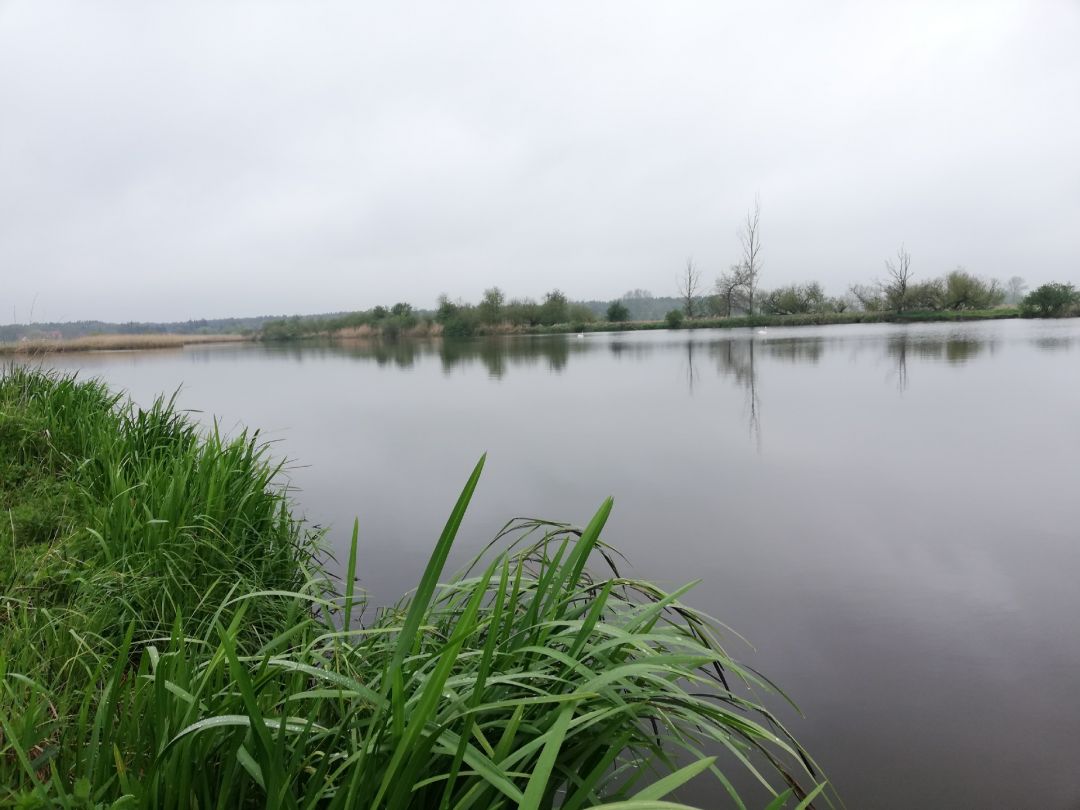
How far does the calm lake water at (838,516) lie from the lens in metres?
1.92

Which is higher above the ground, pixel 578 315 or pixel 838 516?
pixel 578 315

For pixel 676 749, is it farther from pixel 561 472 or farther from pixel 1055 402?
pixel 1055 402

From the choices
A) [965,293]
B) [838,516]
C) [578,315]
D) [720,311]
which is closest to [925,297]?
[965,293]

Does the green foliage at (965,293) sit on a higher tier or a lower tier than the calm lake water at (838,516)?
higher

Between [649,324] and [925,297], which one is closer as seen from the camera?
[925,297]

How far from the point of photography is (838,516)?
12.7ft

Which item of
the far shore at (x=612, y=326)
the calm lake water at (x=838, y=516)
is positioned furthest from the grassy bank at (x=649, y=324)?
Result: the calm lake water at (x=838, y=516)

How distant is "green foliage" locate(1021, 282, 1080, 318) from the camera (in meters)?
30.1

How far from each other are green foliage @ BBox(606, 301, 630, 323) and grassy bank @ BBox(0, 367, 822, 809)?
38807 mm

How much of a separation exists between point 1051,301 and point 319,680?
40.6 meters

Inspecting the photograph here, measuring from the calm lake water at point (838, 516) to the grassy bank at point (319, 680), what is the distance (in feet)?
1.41

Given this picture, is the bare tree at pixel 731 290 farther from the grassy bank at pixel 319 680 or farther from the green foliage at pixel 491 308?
the grassy bank at pixel 319 680

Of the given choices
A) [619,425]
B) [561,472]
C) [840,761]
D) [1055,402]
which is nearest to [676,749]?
[840,761]

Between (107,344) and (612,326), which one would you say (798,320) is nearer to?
(612,326)
